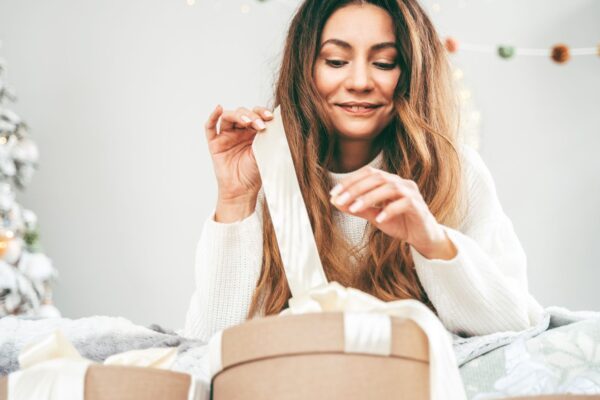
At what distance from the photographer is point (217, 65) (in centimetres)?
287

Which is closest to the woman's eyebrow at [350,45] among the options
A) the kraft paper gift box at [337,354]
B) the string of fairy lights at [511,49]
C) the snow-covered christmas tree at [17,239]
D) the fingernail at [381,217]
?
the fingernail at [381,217]

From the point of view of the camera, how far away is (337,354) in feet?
1.80

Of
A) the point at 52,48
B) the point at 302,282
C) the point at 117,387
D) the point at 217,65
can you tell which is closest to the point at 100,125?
the point at 52,48

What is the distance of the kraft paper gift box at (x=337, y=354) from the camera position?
0.54 meters

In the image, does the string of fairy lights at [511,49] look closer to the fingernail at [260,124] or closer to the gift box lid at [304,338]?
the fingernail at [260,124]

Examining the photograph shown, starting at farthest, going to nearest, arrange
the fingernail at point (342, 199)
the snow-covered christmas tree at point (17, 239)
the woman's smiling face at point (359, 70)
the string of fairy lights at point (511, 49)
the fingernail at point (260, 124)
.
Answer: the string of fairy lights at point (511, 49) < the snow-covered christmas tree at point (17, 239) < the woman's smiling face at point (359, 70) < the fingernail at point (260, 124) < the fingernail at point (342, 199)

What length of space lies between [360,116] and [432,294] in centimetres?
35

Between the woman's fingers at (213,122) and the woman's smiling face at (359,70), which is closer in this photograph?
the woman's fingers at (213,122)

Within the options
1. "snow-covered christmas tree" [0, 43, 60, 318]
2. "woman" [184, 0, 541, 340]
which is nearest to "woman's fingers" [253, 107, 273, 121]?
"woman" [184, 0, 541, 340]

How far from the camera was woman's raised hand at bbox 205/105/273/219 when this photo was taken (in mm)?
1219

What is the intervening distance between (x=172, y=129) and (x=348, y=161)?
1484mm

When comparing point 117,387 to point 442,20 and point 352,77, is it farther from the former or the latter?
point 442,20

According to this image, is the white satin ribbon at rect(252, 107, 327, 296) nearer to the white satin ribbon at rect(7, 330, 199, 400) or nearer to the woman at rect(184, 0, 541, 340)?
the woman at rect(184, 0, 541, 340)

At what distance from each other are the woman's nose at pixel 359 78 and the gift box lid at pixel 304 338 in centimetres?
71
